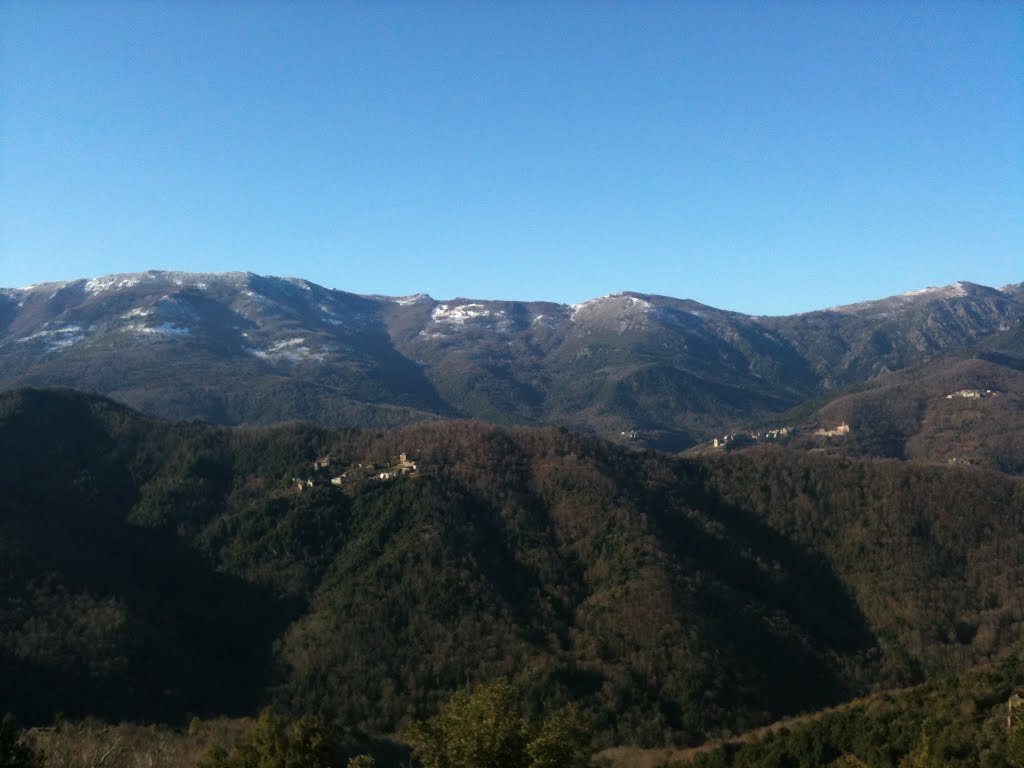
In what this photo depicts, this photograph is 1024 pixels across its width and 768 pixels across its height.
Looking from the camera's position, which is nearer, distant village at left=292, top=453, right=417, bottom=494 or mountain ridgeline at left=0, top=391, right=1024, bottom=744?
mountain ridgeline at left=0, top=391, right=1024, bottom=744

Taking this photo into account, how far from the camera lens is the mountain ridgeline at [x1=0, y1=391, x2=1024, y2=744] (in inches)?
3723

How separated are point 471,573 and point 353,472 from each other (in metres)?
41.9

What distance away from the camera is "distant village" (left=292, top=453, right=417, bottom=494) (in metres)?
144

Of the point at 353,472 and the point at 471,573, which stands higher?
the point at 353,472

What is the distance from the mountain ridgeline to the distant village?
2.32 feet

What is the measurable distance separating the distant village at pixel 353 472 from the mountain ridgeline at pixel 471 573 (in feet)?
2.32

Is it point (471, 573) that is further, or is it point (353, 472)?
point (353, 472)

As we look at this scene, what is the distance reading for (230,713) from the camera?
313ft

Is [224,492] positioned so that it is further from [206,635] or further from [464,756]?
[464,756]

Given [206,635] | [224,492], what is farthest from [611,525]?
[224,492]

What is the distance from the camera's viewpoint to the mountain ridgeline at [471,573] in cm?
9456

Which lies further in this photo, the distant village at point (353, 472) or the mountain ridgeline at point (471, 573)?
the distant village at point (353, 472)

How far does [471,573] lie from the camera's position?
115625 mm

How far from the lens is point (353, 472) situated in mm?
149375
